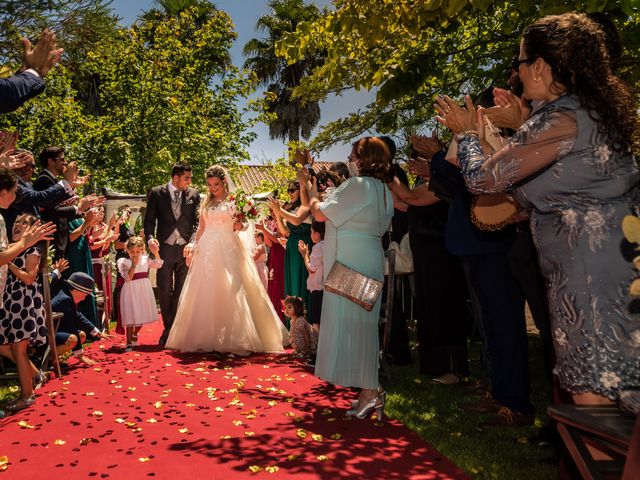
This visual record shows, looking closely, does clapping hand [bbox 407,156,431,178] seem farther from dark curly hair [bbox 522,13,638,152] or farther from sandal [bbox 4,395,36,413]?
sandal [bbox 4,395,36,413]

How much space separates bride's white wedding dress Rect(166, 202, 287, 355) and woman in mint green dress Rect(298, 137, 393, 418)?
3372mm

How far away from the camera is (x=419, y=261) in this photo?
6.54 meters

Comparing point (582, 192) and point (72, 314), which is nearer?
point (582, 192)

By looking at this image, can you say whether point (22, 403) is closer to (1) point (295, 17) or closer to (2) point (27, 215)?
(2) point (27, 215)

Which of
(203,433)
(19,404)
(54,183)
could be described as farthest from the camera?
(54,183)

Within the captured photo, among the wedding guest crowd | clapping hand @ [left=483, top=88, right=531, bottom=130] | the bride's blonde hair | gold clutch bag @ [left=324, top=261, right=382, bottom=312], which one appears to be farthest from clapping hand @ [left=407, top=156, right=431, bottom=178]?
the bride's blonde hair

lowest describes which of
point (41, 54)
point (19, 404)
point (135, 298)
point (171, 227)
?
point (19, 404)

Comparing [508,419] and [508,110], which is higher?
[508,110]

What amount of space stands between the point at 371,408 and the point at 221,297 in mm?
3951

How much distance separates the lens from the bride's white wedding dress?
833 cm

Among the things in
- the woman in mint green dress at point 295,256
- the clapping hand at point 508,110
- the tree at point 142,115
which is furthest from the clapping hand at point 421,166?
the tree at point 142,115

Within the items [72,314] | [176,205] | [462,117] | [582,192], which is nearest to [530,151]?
[582,192]

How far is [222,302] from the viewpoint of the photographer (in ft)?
27.8

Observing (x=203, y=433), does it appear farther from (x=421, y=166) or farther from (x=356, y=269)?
(x=421, y=166)
